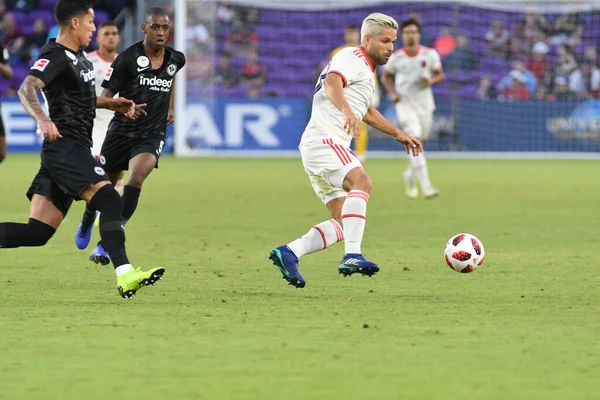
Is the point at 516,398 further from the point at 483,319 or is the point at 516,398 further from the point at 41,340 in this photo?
the point at 41,340

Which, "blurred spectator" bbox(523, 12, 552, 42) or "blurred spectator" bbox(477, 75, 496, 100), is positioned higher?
"blurred spectator" bbox(523, 12, 552, 42)

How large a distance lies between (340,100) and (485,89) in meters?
20.5

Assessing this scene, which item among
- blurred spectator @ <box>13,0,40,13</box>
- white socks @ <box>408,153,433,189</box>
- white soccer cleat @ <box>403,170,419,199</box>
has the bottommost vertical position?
white soccer cleat @ <box>403,170,419,199</box>

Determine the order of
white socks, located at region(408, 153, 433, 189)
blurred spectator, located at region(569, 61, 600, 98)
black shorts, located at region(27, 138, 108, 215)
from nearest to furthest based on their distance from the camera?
black shorts, located at region(27, 138, 108, 215) < white socks, located at region(408, 153, 433, 189) < blurred spectator, located at region(569, 61, 600, 98)

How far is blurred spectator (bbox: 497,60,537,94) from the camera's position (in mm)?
27500

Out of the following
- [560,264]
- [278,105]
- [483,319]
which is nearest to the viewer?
[483,319]

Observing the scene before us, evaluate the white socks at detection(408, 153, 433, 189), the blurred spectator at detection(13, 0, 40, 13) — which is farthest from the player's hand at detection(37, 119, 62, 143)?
the blurred spectator at detection(13, 0, 40, 13)

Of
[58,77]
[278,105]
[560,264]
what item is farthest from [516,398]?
[278,105]

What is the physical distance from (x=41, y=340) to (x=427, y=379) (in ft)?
6.74

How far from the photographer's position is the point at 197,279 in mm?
8406

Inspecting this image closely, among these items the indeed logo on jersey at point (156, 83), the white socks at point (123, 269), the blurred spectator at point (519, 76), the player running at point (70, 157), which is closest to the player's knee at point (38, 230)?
the player running at point (70, 157)

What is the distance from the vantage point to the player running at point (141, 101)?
9.28m

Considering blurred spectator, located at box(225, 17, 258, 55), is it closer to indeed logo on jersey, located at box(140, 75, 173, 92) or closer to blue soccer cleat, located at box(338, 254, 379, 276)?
indeed logo on jersey, located at box(140, 75, 173, 92)

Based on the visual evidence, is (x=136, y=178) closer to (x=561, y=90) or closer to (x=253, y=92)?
(x=253, y=92)
